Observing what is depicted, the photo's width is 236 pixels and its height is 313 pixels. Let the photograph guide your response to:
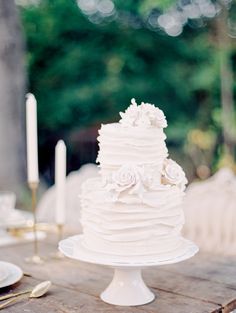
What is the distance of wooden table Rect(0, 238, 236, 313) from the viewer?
1.15 metres

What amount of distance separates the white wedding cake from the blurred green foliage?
4906 mm

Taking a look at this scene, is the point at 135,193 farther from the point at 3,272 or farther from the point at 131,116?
the point at 3,272

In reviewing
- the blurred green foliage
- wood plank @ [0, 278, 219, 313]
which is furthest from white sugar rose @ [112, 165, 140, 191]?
the blurred green foliage

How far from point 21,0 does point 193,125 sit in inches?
94.6

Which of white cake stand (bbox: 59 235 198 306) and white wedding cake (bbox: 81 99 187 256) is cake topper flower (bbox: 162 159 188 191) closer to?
white wedding cake (bbox: 81 99 187 256)

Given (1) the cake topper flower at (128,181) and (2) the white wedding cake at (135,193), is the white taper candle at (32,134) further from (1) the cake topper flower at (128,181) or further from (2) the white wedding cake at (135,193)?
(1) the cake topper flower at (128,181)

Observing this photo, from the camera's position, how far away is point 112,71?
628cm

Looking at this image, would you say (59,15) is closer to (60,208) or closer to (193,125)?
(193,125)

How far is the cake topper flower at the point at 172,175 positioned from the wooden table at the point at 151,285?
257 mm

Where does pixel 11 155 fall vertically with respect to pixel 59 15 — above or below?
below

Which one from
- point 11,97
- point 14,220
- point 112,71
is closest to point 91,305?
point 14,220

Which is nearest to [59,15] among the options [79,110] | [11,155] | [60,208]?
[79,110]

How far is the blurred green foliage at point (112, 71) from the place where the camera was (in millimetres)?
6129

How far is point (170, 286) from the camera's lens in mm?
1304
